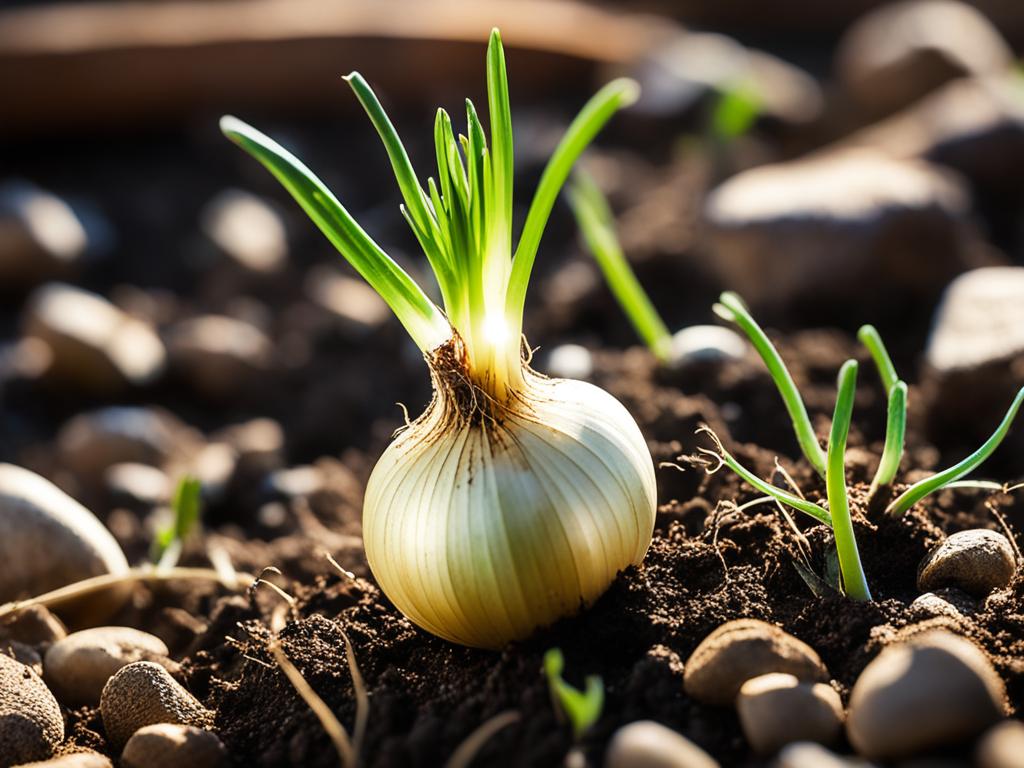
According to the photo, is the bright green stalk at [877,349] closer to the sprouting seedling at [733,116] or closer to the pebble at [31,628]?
the pebble at [31,628]

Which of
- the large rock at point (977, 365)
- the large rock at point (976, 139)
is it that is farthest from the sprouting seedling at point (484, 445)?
the large rock at point (976, 139)

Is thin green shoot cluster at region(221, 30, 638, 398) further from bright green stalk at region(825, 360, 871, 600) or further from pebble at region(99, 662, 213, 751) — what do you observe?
pebble at region(99, 662, 213, 751)

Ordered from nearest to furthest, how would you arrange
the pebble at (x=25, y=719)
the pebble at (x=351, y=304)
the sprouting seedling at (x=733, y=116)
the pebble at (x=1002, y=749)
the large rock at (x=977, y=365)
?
the pebble at (x=1002, y=749) < the pebble at (x=25, y=719) < the large rock at (x=977, y=365) < the pebble at (x=351, y=304) < the sprouting seedling at (x=733, y=116)

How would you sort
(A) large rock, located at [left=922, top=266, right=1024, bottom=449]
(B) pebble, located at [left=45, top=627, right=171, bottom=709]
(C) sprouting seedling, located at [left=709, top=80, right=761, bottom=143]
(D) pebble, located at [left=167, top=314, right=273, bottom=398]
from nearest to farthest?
(B) pebble, located at [left=45, top=627, right=171, bottom=709]
(A) large rock, located at [left=922, top=266, right=1024, bottom=449]
(D) pebble, located at [left=167, top=314, right=273, bottom=398]
(C) sprouting seedling, located at [left=709, top=80, right=761, bottom=143]

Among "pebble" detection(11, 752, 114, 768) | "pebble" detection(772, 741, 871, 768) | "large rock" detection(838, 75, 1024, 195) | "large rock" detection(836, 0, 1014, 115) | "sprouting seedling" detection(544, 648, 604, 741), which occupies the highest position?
"large rock" detection(836, 0, 1014, 115)

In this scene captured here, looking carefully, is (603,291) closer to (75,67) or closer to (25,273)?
(25,273)

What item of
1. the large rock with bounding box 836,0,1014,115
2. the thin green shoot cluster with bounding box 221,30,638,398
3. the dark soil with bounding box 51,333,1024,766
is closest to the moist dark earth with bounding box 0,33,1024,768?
the dark soil with bounding box 51,333,1024,766
